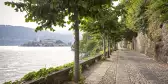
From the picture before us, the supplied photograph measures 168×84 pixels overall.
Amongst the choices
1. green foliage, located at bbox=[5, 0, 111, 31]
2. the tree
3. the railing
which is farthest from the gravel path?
green foliage, located at bbox=[5, 0, 111, 31]

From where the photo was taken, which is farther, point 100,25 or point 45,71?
point 100,25

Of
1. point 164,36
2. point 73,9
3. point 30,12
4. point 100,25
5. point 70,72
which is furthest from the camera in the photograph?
point 100,25

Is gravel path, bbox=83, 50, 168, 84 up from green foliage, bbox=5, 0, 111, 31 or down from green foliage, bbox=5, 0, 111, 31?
down

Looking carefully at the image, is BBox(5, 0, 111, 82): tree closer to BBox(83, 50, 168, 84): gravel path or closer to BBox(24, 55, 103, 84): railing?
BBox(24, 55, 103, 84): railing

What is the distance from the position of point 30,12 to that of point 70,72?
12.1ft

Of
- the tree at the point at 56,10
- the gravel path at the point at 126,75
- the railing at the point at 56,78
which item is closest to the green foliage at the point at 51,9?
the tree at the point at 56,10

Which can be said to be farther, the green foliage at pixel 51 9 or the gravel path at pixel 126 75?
the gravel path at pixel 126 75

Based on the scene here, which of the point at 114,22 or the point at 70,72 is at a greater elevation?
the point at 114,22

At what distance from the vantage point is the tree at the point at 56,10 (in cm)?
726

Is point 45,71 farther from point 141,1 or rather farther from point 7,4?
point 141,1

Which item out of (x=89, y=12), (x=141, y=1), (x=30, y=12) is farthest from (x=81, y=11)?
(x=141, y=1)

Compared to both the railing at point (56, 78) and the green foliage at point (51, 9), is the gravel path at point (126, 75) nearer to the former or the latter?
the railing at point (56, 78)

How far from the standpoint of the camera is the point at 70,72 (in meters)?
9.97

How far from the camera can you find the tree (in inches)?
286
